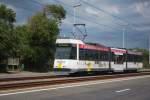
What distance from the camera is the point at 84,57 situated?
34.7m

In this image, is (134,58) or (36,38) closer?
(134,58)

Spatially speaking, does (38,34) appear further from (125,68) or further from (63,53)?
(63,53)

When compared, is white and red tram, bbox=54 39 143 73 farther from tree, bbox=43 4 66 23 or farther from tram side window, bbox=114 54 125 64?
tree, bbox=43 4 66 23

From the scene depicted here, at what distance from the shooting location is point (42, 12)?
56.5 meters

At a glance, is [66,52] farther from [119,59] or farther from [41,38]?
[41,38]

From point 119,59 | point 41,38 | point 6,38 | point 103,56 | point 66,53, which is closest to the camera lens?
point 66,53

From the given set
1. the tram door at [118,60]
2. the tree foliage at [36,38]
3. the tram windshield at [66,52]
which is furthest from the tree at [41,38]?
the tram windshield at [66,52]

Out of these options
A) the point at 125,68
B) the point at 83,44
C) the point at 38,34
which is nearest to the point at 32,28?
the point at 38,34

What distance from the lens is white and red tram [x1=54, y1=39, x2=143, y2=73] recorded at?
109 ft

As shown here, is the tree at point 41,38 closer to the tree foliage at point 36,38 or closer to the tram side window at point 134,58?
the tree foliage at point 36,38

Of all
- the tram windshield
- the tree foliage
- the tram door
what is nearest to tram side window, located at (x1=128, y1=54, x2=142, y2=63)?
the tram door

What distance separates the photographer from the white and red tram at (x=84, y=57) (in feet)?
109

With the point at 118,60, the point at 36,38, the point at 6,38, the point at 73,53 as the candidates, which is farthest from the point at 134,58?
the point at 73,53

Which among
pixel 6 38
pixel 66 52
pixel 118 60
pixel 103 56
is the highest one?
pixel 6 38
